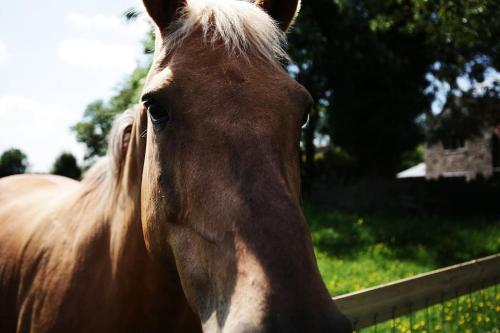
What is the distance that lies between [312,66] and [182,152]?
1747 cm

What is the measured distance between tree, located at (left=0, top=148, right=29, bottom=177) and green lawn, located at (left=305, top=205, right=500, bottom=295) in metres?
17.5

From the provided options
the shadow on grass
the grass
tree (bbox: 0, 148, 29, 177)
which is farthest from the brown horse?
tree (bbox: 0, 148, 29, 177)

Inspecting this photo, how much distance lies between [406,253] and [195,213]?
8648 millimetres

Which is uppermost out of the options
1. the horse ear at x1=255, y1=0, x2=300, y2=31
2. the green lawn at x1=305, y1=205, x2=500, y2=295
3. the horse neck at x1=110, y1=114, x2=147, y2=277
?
the horse ear at x1=255, y1=0, x2=300, y2=31

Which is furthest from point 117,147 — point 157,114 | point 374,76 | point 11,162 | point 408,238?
point 11,162

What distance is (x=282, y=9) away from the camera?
88.1 inches

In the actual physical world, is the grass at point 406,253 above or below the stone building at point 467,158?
below

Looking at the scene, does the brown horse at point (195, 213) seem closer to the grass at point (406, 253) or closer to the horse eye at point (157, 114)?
the horse eye at point (157, 114)

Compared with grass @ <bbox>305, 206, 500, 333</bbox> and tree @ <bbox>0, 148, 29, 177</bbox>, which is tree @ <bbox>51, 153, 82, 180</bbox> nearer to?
tree @ <bbox>0, 148, 29, 177</bbox>

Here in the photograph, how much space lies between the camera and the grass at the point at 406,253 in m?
5.01

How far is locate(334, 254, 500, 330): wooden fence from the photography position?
3.19 metres

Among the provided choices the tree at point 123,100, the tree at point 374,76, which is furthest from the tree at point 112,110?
the tree at point 374,76

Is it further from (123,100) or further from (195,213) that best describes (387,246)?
(195,213)

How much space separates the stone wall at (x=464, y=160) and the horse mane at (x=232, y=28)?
2982cm
